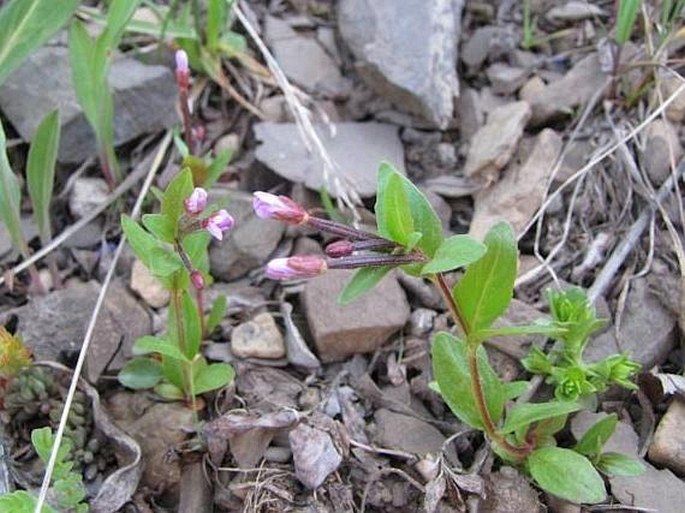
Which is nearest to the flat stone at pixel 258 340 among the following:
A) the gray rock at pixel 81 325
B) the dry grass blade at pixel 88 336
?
the gray rock at pixel 81 325

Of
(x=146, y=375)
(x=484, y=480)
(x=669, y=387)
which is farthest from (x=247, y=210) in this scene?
(x=669, y=387)

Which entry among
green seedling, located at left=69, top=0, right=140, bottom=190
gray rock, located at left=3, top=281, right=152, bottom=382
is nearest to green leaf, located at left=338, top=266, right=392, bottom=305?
gray rock, located at left=3, top=281, right=152, bottom=382

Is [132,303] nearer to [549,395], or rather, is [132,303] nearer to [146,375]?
[146,375]

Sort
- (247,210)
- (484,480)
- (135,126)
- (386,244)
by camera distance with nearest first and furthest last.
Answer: (386,244)
(484,480)
(247,210)
(135,126)

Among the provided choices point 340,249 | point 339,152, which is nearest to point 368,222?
point 339,152

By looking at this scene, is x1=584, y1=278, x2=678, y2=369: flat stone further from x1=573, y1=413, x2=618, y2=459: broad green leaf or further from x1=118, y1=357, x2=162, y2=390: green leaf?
x1=118, y1=357, x2=162, y2=390: green leaf
